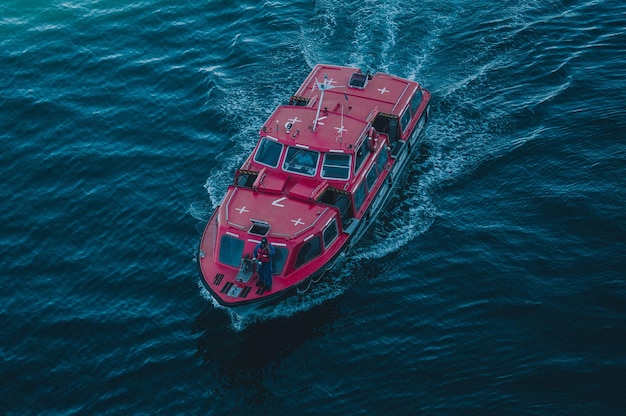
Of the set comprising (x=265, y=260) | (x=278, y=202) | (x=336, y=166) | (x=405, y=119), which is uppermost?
(x=405, y=119)

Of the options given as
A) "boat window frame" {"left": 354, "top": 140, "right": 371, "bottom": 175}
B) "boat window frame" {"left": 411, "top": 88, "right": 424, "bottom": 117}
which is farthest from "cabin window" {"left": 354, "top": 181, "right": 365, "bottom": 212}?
"boat window frame" {"left": 411, "top": 88, "right": 424, "bottom": 117}

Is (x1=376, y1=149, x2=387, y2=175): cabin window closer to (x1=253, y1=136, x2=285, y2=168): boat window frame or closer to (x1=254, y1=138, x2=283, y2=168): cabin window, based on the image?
(x1=253, y1=136, x2=285, y2=168): boat window frame

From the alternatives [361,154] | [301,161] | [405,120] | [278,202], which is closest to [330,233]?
[278,202]

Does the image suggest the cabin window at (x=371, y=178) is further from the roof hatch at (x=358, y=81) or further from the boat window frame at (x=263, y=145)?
the roof hatch at (x=358, y=81)

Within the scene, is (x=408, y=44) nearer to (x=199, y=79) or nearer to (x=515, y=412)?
(x=199, y=79)

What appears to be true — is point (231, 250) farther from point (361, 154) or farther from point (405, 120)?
point (405, 120)
